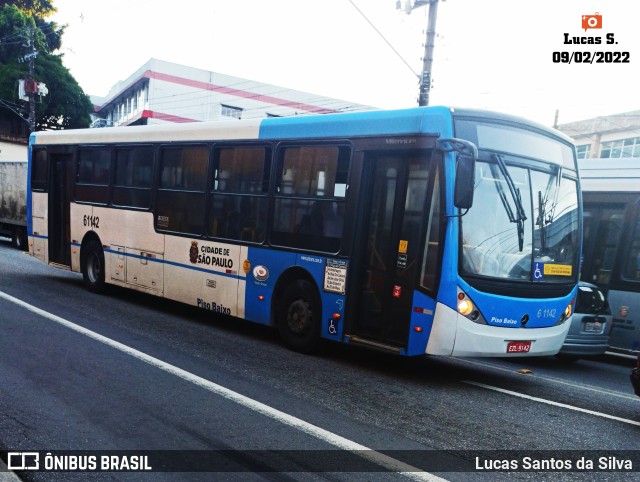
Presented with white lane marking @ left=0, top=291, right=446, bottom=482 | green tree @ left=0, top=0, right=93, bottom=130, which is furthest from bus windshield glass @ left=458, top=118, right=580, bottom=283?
green tree @ left=0, top=0, right=93, bottom=130

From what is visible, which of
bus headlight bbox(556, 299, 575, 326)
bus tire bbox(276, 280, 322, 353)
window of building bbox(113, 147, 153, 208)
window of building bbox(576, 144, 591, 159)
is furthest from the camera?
window of building bbox(576, 144, 591, 159)

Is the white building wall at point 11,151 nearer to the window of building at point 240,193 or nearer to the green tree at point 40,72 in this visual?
the green tree at point 40,72

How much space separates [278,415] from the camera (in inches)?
218

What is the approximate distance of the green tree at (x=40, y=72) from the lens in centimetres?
3981

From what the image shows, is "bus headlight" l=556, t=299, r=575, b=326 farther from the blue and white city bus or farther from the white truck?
the white truck

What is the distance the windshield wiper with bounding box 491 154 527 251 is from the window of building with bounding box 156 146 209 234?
4.82m

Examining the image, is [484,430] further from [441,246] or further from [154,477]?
[154,477]

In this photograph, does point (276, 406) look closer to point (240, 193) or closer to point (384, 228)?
point (384, 228)

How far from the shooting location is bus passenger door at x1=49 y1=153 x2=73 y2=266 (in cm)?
1314

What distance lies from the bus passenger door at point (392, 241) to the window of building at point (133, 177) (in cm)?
494

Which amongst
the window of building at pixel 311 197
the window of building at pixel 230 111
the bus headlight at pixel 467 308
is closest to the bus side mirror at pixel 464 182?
the bus headlight at pixel 467 308

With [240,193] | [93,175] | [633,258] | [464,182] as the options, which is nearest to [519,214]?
[464,182]

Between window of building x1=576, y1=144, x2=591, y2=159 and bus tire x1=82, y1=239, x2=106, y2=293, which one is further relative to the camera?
window of building x1=576, y1=144, x2=591, y2=159

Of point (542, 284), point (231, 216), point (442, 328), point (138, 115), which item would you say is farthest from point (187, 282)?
point (138, 115)
